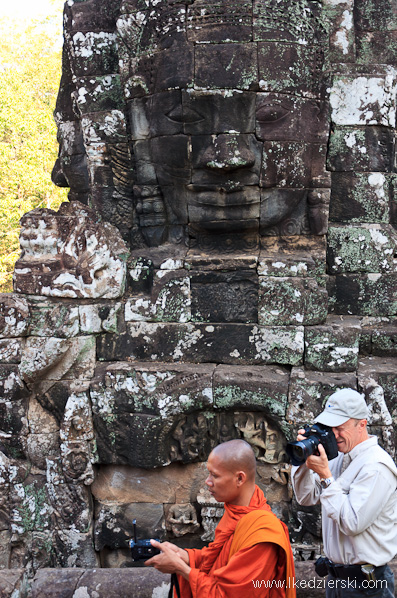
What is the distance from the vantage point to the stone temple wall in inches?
169

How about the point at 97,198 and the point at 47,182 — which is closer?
the point at 97,198

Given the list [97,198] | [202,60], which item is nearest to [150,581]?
[97,198]

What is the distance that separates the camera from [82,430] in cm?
454

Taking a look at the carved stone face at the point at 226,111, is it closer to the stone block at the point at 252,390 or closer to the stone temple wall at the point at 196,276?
the stone temple wall at the point at 196,276

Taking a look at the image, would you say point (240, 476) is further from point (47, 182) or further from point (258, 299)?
point (47, 182)

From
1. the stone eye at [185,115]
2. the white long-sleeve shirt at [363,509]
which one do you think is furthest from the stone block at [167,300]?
the white long-sleeve shirt at [363,509]

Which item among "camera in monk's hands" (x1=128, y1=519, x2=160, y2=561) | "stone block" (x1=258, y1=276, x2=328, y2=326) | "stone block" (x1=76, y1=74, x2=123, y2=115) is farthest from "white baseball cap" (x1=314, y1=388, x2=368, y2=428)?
"stone block" (x1=76, y1=74, x2=123, y2=115)

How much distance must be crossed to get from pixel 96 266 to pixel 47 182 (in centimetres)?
887

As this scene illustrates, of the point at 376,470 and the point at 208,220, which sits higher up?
the point at 208,220

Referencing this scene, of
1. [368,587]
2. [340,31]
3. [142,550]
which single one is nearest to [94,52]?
[340,31]

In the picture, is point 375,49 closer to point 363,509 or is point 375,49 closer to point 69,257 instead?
point 69,257

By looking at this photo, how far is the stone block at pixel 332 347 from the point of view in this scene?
435 cm

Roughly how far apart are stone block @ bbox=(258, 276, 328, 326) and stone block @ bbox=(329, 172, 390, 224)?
73cm

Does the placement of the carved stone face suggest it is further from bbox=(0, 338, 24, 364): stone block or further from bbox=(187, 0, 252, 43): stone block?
bbox=(0, 338, 24, 364): stone block
